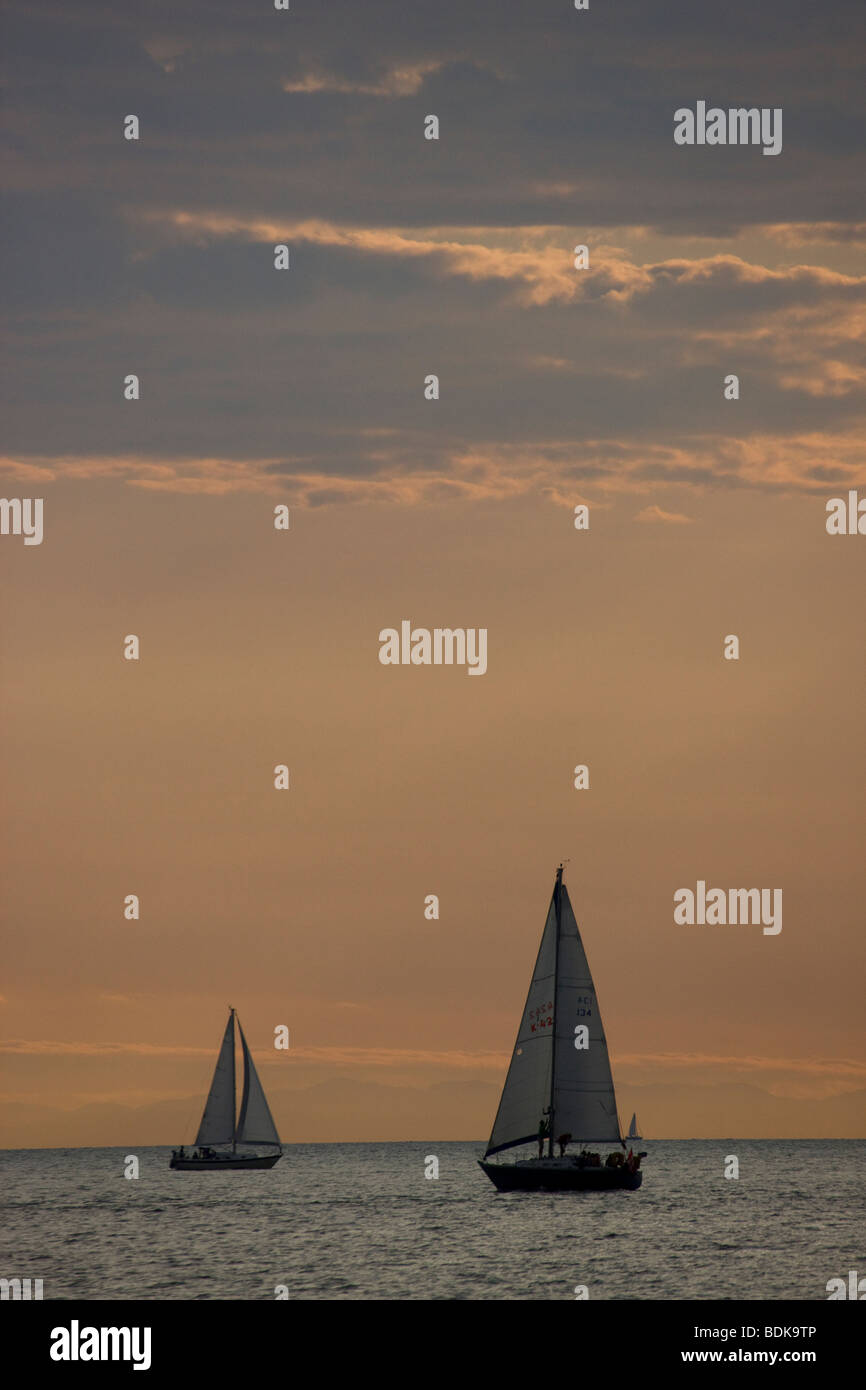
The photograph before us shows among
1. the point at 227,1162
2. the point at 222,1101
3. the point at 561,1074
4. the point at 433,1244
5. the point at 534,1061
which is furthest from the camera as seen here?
the point at 227,1162

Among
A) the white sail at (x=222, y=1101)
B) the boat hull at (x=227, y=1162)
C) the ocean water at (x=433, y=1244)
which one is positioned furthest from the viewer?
the boat hull at (x=227, y=1162)

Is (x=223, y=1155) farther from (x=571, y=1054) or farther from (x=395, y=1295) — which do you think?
(x=395, y=1295)

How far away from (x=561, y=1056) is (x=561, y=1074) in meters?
1.02

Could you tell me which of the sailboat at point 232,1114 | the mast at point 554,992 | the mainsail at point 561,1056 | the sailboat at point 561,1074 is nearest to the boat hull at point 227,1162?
the sailboat at point 232,1114

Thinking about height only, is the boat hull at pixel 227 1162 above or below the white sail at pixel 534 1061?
below

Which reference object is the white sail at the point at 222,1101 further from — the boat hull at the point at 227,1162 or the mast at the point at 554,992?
the mast at the point at 554,992

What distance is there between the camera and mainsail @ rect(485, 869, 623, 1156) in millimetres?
101000

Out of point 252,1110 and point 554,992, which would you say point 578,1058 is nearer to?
point 554,992

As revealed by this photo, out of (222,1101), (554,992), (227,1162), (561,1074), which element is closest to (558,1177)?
(561,1074)

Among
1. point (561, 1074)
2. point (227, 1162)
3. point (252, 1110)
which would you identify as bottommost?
point (227, 1162)

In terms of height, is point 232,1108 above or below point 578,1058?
below

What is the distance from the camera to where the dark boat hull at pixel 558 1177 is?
10025 cm

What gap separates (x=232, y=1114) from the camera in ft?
493
